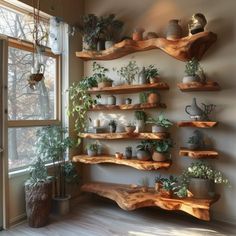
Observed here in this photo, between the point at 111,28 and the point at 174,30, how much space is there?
1.01 metres

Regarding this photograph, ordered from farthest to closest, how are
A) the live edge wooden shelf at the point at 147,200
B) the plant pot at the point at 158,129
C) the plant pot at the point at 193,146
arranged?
the plant pot at the point at 158,129
the plant pot at the point at 193,146
the live edge wooden shelf at the point at 147,200

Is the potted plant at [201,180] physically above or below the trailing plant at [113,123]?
below

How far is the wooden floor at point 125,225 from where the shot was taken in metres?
2.83

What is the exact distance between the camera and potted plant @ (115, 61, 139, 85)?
3625 millimetres

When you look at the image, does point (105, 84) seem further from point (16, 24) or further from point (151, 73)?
point (16, 24)

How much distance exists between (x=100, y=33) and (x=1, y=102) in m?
1.69

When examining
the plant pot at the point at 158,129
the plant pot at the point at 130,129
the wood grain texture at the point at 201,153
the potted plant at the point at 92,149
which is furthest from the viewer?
the potted plant at the point at 92,149

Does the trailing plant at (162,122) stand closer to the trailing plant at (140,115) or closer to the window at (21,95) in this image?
the trailing plant at (140,115)

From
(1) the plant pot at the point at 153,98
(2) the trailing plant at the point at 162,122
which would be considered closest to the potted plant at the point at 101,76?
(1) the plant pot at the point at 153,98

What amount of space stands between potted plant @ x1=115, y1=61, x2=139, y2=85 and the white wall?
9 cm

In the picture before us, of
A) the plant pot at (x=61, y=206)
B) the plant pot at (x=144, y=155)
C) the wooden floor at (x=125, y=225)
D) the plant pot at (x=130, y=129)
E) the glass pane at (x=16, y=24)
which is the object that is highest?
the glass pane at (x=16, y=24)

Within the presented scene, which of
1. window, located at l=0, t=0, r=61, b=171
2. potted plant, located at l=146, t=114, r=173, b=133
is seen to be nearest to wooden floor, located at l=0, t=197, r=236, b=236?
window, located at l=0, t=0, r=61, b=171

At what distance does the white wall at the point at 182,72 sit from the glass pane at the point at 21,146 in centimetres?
103

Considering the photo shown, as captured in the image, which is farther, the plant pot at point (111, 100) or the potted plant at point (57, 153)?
the plant pot at point (111, 100)
